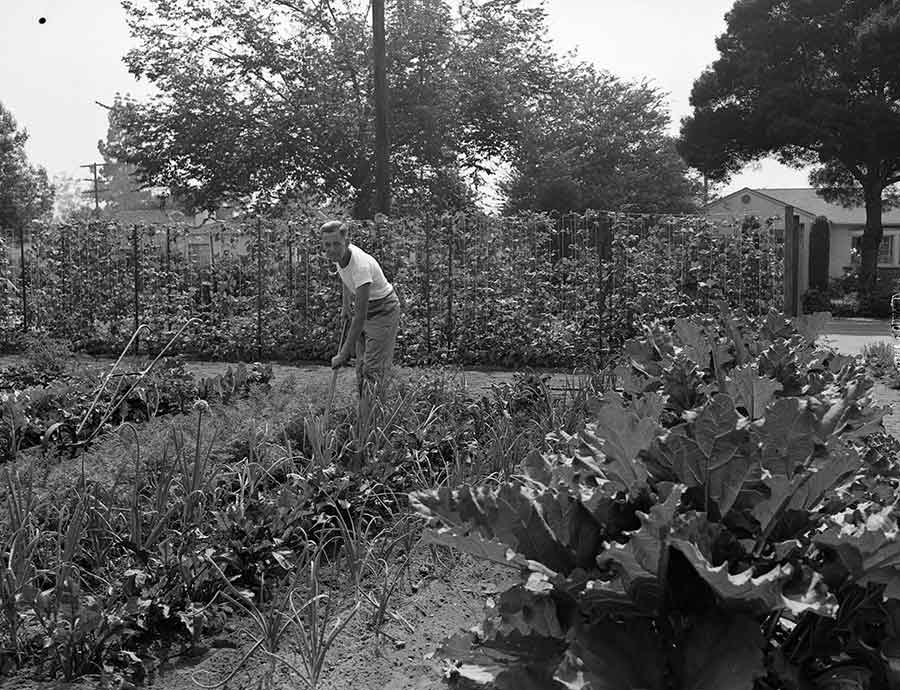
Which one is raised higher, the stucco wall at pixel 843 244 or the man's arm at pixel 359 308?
the stucco wall at pixel 843 244

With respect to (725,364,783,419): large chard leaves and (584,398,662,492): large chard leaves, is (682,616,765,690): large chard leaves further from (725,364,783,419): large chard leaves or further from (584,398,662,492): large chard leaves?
(725,364,783,419): large chard leaves

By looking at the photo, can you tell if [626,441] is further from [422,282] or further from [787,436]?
[422,282]

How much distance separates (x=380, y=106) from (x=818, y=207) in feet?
108

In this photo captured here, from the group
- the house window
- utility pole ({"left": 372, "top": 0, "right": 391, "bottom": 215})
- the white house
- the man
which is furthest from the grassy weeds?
the house window

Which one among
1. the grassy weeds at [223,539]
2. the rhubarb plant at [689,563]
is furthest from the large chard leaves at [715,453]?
the grassy weeds at [223,539]

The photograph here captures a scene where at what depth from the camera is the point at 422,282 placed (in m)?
13.2

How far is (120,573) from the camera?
11.0 feet

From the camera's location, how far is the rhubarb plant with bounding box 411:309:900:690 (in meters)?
1.54

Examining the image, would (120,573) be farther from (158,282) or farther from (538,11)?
(538,11)

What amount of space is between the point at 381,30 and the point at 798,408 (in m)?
18.2

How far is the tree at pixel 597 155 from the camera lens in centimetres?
3488

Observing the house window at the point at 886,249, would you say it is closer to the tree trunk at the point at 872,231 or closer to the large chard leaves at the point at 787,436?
the tree trunk at the point at 872,231

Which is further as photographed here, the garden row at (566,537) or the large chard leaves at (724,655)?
the garden row at (566,537)

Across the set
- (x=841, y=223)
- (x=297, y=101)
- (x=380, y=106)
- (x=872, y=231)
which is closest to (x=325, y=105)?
(x=297, y=101)
